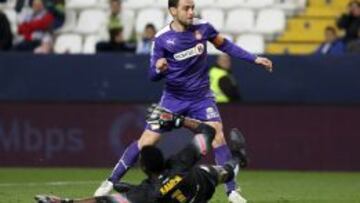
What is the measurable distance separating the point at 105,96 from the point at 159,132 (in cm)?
792

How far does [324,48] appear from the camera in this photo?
68.5 ft

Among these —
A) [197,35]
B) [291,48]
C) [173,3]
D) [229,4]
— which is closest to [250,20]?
[229,4]

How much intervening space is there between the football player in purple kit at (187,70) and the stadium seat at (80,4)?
10.9 m

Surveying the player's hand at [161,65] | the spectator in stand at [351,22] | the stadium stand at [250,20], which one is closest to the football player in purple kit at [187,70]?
the player's hand at [161,65]

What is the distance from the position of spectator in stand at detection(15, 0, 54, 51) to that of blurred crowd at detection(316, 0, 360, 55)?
486 centimetres

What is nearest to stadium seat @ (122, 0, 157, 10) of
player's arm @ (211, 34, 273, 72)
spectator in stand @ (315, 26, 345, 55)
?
spectator in stand @ (315, 26, 345, 55)

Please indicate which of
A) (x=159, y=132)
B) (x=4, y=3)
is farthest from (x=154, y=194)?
(x=4, y=3)

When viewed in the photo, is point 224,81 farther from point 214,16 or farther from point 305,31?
point 214,16

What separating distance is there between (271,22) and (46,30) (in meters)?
3.98

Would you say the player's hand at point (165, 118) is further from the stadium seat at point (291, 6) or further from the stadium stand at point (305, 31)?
the stadium seat at point (291, 6)

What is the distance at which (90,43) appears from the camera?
23062mm

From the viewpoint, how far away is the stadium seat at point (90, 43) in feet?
75.1

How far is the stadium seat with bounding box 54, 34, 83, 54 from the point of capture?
2308cm

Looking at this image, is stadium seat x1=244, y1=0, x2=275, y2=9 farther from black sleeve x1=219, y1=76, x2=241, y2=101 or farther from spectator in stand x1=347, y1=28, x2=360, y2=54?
black sleeve x1=219, y1=76, x2=241, y2=101
